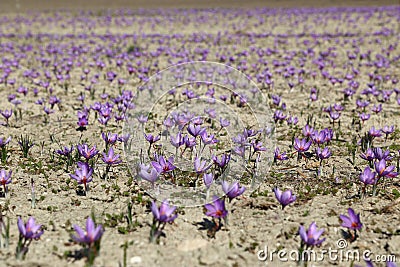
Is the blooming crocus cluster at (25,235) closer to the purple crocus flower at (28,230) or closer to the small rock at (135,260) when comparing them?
the purple crocus flower at (28,230)

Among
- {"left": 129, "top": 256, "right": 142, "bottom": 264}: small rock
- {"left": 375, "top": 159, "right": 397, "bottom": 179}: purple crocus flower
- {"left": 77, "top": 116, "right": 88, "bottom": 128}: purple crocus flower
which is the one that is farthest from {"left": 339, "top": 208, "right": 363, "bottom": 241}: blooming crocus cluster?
{"left": 77, "top": 116, "right": 88, "bottom": 128}: purple crocus flower

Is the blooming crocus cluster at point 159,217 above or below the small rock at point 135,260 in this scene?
above

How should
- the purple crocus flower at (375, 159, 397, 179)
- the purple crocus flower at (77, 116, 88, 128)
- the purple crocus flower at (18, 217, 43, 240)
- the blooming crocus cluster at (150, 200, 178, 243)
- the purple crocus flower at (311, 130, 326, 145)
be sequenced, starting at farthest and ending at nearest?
the purple crocus flower at (77, 116, 88, 128) < the purple crocus flower at (311, 130, 326, 145) < the purple crocus flower at (375, 159, 397, 179) < the blooming crocus cluster at (150, 200, 178, 243) < the purple crocus flower at (18, 217, 43, 240)

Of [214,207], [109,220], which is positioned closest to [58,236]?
[109,220]

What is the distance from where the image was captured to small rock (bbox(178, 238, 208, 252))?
11.9 feet

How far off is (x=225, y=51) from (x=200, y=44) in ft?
5.72

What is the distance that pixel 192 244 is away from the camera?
12.0 feet

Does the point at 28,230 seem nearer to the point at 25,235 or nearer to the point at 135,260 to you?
the point at 25,235

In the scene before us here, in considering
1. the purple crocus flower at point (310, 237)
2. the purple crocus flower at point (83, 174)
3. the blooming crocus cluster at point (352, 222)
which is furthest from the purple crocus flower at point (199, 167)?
the blooming crocus cluster at point (352, 222)

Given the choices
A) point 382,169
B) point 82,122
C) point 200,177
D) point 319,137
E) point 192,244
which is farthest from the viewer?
point 82,122

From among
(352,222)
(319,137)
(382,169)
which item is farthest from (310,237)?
(319,137)

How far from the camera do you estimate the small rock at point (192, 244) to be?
11.9ft

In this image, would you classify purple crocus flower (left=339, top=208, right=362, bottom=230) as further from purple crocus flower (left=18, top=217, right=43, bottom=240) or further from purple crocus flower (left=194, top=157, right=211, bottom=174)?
purple crocus flower (left=18, top=217, right=43, bottom=240)

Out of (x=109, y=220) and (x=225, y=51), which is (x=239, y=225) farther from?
(x=225, y=51)
